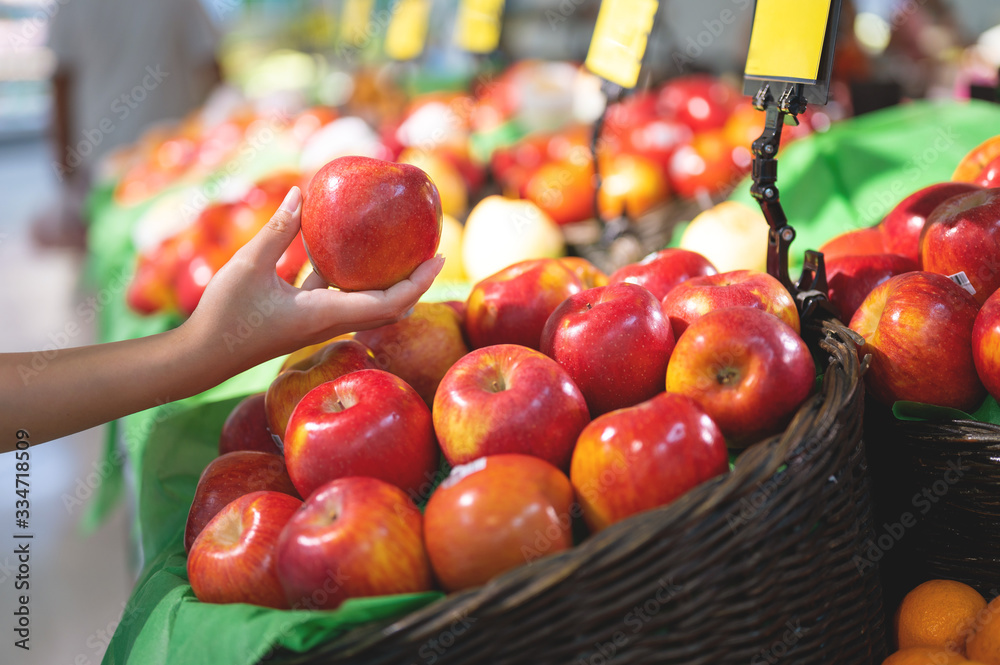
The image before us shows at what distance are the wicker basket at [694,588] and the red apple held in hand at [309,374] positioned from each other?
0.39m

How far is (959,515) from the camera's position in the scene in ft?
3.15

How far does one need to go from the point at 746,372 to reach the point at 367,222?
552 mm

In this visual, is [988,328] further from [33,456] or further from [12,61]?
[12,61]

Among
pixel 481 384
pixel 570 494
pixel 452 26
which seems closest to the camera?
pixel 570 494

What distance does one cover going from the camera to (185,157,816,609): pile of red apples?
77 centimetres

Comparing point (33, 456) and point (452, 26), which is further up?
point (452, 26)

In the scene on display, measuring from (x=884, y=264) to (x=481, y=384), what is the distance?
2.33 feet

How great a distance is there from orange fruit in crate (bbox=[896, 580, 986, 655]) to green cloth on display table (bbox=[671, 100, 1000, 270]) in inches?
30.9

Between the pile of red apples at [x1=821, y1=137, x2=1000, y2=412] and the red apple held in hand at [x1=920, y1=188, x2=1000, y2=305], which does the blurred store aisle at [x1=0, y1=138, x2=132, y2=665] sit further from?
the red apple held in hand at [x1=920, y1=188, x2=1000, y2=305]

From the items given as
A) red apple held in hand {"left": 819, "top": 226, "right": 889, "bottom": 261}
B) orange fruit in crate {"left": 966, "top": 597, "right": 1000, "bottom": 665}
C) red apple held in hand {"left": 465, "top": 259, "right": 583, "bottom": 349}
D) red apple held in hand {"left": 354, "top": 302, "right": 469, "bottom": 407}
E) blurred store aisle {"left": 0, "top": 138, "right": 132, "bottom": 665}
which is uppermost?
red apple held in hand {"left": 819, "top": 226, "right": 889, "bottom": 261}

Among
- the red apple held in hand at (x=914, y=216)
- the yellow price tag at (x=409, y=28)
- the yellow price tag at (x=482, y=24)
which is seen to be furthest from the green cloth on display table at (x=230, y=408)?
the yellow price tag at (x=409, y=28)

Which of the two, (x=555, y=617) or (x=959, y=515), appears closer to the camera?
(x=555, y=617)

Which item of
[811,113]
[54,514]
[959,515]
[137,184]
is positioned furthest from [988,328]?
[137,184]

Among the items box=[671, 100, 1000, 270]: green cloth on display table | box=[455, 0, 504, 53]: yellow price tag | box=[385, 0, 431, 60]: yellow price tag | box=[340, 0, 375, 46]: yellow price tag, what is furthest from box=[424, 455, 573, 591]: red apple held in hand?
box=[340, 0, 375, 46]: yellow price tag
